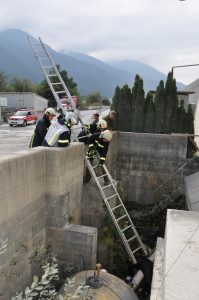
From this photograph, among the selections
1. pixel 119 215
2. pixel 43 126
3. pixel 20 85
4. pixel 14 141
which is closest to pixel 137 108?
pixel 119 215

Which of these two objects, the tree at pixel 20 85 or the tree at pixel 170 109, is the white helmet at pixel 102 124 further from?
the tree at pixel 20 85

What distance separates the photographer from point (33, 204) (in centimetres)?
630

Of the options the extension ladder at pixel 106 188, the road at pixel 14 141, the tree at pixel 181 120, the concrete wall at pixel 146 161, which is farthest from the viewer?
the road at pixel 14 141

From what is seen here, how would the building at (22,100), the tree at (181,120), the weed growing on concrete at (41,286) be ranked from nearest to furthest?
the weed growing on concrete at (41,286), the tree at (181,120), the building at (22,100)

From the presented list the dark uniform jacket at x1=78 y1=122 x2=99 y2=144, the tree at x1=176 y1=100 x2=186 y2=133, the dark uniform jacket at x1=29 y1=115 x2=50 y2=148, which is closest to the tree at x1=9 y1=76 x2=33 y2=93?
the tree at x1=176 y1=100 x2=186 y2=133

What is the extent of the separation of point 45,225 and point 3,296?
1.92 meters

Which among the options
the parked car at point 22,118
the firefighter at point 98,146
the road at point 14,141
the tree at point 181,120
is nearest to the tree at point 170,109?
the tree at point 181,120

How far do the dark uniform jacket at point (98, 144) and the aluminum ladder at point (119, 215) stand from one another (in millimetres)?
270

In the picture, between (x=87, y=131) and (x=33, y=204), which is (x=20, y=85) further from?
(x=33, y=204)

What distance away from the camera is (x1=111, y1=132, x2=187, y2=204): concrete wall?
11.9 meters

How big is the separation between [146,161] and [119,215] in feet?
12.9

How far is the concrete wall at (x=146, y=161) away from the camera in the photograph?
11.9 m

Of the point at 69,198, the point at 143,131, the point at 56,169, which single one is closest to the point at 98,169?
the point at 69,198

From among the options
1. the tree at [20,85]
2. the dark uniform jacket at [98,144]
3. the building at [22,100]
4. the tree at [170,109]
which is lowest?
the dark uniform jacket at [98,144]
